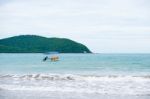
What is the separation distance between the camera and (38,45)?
184m

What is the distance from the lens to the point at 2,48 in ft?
624

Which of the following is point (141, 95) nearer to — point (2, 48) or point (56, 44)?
point (56, 44)

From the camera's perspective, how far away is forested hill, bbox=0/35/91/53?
17662 centimetres

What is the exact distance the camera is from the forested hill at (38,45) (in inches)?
6954

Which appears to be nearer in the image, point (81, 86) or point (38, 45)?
point (81, 86)

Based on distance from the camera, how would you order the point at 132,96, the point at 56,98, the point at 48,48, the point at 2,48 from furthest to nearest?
1. the point at 2,48
2. the point at 48,48
3. the point at 132,96
4. the point at 56,98

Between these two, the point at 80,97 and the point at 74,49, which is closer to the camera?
the point at 80,97

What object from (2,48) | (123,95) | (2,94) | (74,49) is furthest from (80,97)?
(2,48)

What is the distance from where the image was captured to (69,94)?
49.4 ft

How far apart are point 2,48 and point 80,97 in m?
181

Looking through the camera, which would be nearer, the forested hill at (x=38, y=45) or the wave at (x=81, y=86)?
the wave at (x=81, y=86)

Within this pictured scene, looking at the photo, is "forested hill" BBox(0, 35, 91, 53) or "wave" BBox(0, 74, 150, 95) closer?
"wave" BBox(0, 74, 150, 95)

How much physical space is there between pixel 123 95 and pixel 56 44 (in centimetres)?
16293

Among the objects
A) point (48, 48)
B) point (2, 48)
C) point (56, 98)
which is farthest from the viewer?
point (2, 48)
